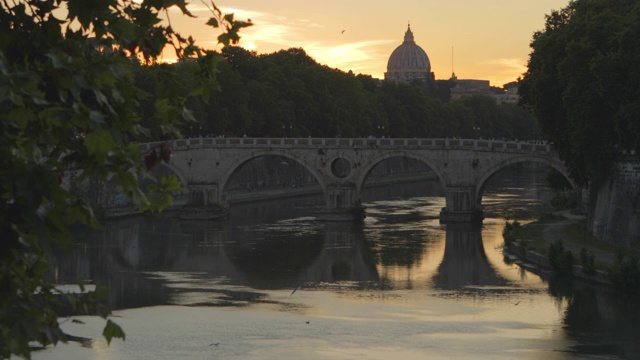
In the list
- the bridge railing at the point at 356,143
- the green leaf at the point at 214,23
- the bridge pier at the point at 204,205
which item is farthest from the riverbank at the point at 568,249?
the green leaf at the point at 214,23

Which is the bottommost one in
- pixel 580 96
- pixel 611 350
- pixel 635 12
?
pixel 611 350

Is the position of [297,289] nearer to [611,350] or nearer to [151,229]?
[611,350]

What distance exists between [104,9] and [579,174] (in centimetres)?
5566

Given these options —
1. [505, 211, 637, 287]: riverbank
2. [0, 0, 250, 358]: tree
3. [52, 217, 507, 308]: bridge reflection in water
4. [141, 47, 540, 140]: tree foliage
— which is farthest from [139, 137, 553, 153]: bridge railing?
[0, 0, 250, 358]: tree

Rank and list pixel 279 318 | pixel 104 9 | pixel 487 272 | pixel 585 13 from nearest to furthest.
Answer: pixel 104 9, pixel 279 318, pixel 487 272, pixel 585 13

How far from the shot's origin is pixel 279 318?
4031 centimetres

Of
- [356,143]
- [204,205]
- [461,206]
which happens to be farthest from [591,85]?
[204,205]

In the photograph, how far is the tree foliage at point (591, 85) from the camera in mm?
51344

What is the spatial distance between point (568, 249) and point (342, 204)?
2681cm

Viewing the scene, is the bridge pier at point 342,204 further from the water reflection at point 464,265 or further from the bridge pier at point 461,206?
the water reflection at point 464,265

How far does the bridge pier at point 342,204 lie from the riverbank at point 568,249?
12.5 meters

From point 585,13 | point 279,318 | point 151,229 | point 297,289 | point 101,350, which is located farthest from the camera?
point 151,229

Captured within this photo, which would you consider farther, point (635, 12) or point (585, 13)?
point (585, 13)

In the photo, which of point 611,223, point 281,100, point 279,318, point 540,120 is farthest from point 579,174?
point 281,100
